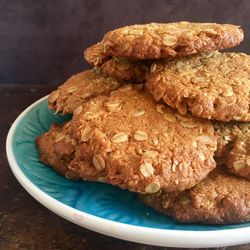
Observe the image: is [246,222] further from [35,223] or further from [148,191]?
[35,223]

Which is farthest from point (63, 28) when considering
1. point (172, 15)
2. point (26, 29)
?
point (172, 15)

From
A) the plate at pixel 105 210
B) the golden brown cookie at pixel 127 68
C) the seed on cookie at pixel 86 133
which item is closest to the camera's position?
the plate at pixel 105 210

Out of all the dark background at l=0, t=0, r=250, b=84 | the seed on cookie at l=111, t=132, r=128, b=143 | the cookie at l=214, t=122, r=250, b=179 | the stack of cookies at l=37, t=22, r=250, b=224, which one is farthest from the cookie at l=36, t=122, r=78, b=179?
the dark background at l=0, t=0, r=250, b=84

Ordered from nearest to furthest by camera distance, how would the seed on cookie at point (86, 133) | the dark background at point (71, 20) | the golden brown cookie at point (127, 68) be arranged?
the seed on cookie at point (86, 133) < the golden brown cookie at point (127, 68) < the dark background at point (71, 20)

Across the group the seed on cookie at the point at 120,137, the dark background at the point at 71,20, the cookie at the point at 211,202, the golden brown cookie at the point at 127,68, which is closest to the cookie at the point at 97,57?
the golden brown cookie at the point at 127,68

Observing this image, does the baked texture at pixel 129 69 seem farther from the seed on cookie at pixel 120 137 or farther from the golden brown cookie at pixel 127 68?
the seed on cookie at pixel 120 137

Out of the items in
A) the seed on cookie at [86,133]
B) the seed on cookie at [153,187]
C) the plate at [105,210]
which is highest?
the seed on cookie at [86,133]

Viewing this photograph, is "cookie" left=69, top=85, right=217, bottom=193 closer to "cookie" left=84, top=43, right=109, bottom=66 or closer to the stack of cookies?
the stack of cookies
